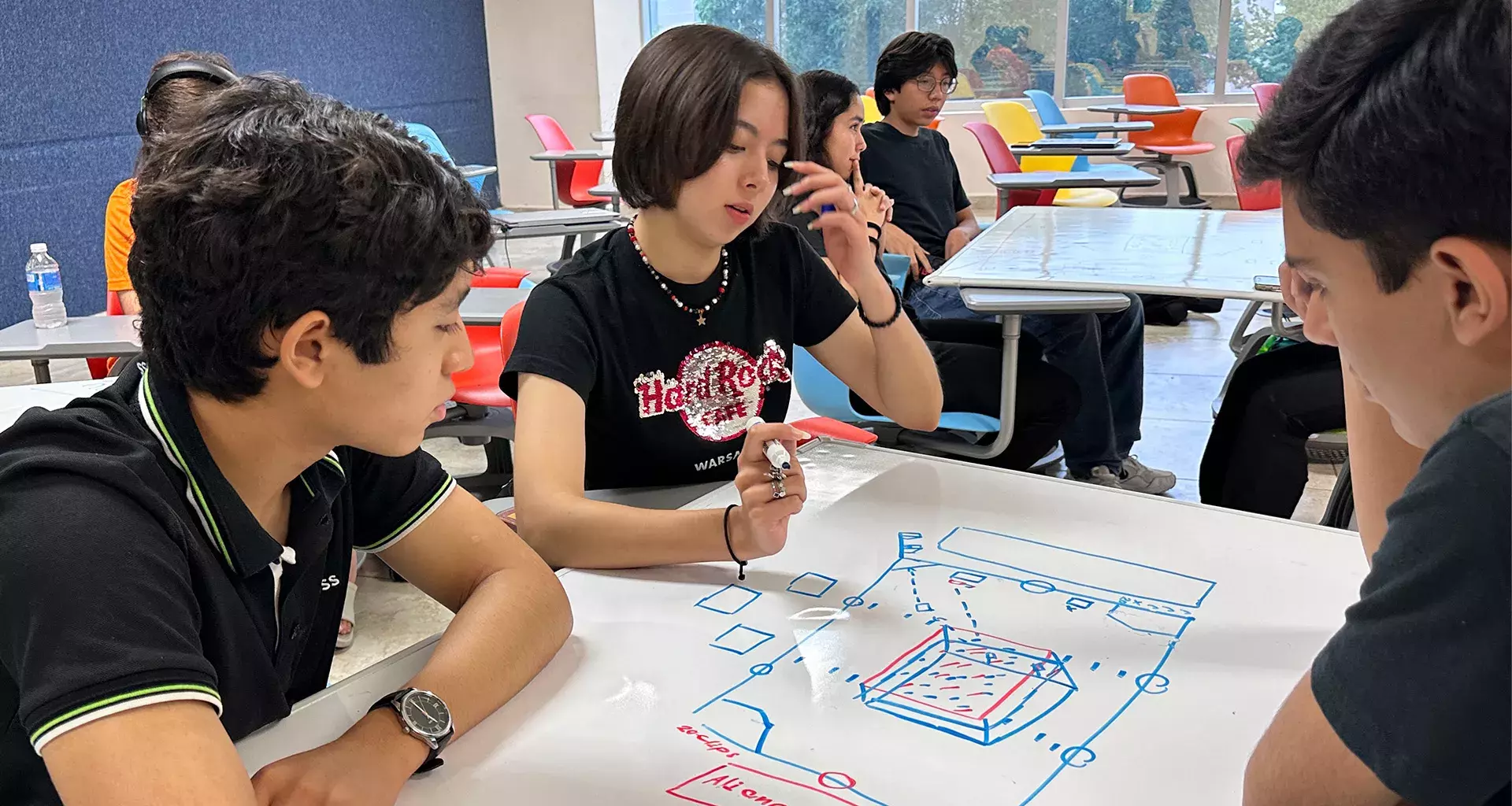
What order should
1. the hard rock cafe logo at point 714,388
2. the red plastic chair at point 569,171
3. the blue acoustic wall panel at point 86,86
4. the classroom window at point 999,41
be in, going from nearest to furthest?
the hard rock cafe logo at point 714,388 < the blue acoustic wall panel at point 86,86 < the red plastic chair at point 569,171 < the classroom window at point 999,41

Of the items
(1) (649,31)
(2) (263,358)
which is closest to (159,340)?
(2) (263,358)

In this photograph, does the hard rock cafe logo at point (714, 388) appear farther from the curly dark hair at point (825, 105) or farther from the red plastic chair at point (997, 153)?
the red plastic chair at point (997, 153)

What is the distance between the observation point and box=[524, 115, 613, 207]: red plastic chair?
6.77m

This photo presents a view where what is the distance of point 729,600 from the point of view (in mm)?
1161

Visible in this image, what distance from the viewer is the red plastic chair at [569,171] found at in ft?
22.2

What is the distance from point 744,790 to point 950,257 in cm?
268

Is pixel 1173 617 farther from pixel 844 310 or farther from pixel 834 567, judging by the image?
pixel 844 310

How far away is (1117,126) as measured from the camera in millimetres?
6137

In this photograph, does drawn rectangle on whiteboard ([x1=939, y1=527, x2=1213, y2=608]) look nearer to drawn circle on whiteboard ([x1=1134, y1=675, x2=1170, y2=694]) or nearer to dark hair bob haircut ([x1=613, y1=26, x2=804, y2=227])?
drawn circle on whiteboard ([x1=1134, y1=675, x2=1170, y2=694])

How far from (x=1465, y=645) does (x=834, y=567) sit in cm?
71

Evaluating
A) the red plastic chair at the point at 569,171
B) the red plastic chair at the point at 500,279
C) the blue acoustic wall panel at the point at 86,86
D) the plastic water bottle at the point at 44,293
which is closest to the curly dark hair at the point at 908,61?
the red plastic chair at the point at 500,279

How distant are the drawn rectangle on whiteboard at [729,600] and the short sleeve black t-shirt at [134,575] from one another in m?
0.37

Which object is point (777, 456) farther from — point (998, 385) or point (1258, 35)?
point (1258, 35)

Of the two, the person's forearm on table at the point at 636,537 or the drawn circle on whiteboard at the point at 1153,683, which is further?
the person's forearm on table at the point at 636,537
